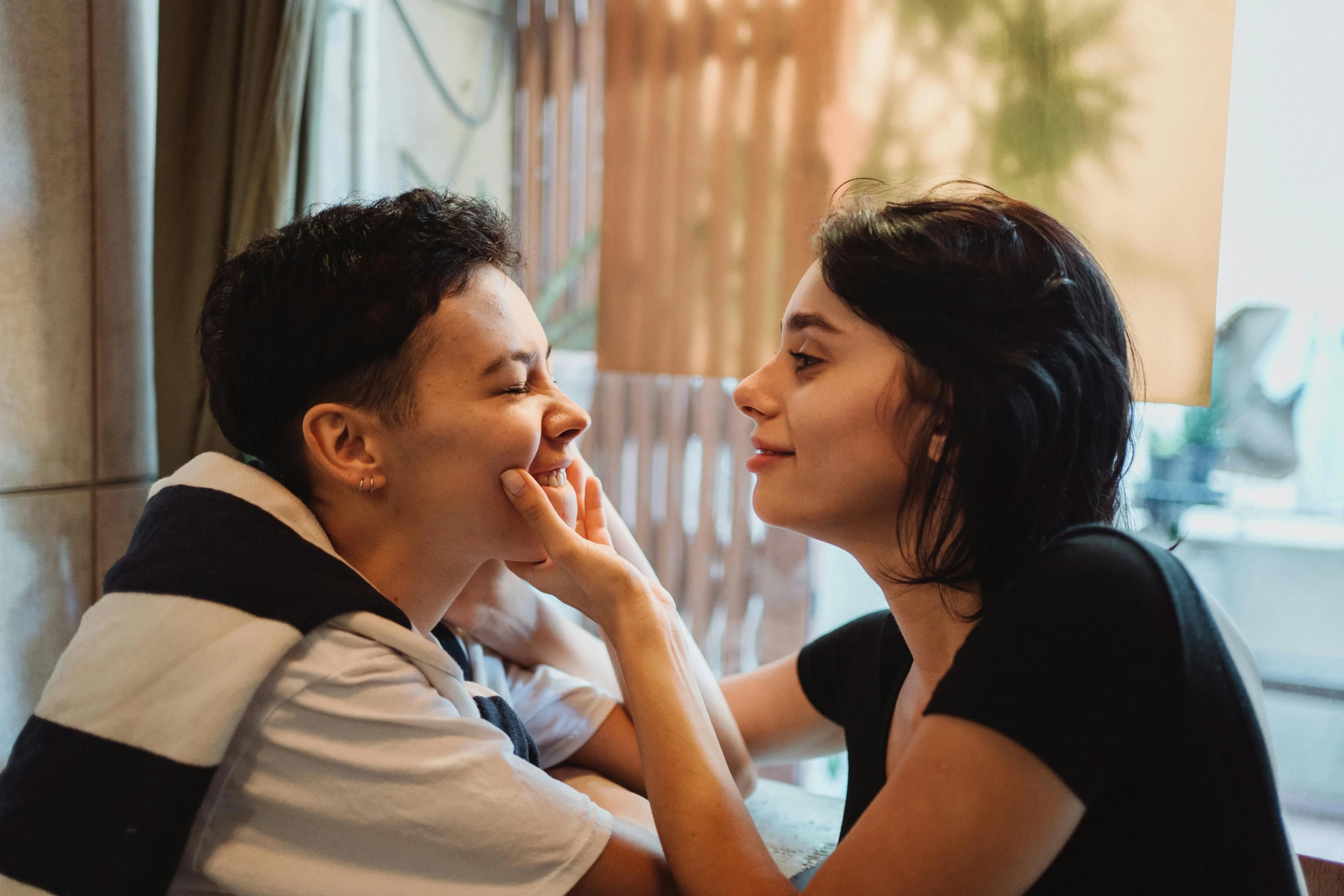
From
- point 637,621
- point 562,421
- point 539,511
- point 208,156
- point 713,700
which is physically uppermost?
point 208,156

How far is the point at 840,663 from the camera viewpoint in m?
1.51

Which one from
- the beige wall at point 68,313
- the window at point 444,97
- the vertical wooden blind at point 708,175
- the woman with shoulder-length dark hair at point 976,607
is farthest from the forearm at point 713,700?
the window at point 444,97

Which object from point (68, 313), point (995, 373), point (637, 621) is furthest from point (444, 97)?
point (995, 373)

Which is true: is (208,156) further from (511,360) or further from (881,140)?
(881,140)

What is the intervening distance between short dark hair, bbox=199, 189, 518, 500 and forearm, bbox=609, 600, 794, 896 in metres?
0.39

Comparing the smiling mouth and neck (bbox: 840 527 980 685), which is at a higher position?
the smiling mouth

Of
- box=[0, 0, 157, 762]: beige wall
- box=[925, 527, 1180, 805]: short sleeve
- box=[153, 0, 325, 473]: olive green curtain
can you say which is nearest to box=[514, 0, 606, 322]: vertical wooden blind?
box=[153, 0, 325, 473]: olive green curtain

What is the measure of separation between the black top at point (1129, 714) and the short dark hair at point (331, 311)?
72 centimetres

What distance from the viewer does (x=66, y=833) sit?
35.9 inches

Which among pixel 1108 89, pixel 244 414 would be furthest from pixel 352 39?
pixel 1108 89

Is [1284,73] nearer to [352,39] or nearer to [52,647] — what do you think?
[352,39]

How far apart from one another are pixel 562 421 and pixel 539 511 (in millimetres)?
122

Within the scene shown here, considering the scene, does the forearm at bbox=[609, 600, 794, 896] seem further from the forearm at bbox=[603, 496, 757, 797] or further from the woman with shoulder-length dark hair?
the forearm at bbox=[603, 496, 757, 797]

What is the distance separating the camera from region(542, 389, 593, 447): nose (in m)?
1.24
